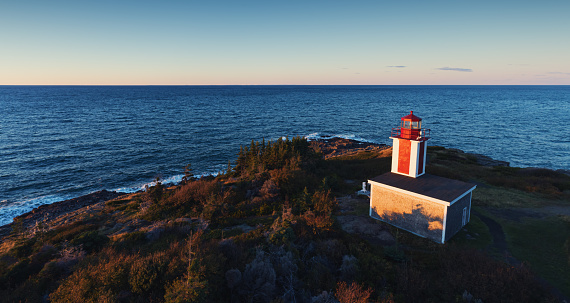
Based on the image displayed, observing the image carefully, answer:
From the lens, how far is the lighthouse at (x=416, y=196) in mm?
14690

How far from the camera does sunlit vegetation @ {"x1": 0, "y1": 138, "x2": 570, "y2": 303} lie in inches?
365

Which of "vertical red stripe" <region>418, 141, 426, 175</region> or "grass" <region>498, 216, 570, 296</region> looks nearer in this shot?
"grass" <region>498, 216, 570, 296</region>

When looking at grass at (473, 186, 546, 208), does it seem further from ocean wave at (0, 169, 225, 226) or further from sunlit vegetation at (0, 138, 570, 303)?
ocean wave at (0, 169, 225, 226)

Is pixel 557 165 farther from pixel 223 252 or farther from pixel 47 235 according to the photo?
pixel 47 235

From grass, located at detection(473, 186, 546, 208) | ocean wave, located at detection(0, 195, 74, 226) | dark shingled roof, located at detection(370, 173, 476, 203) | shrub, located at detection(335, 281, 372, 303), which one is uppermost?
dark shingled roof, located at detection(370, 173, 476, 203)

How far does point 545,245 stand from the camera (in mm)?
14312

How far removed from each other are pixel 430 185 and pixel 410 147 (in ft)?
8.46

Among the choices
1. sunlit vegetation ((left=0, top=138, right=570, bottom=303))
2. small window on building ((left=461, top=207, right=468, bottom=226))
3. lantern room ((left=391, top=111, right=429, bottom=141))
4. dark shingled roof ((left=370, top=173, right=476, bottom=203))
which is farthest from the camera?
lantern room ((left=391, top=111, right=429, bottom=141))

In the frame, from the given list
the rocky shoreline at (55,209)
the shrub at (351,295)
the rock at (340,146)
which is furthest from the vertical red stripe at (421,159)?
the rocky shoreline at (55,209)

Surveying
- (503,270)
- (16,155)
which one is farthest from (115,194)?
(503,270)

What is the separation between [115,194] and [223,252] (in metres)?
24.4

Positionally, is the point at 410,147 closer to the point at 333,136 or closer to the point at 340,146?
the point at 340,146

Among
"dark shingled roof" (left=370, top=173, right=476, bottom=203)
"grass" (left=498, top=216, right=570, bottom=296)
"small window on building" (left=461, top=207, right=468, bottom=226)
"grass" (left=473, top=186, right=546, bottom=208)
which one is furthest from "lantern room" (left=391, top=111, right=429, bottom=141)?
"grass" (left=473, top=186, right=546, bottom=208)

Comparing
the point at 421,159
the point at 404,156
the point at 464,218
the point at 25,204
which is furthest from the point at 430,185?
the point at 25,204
